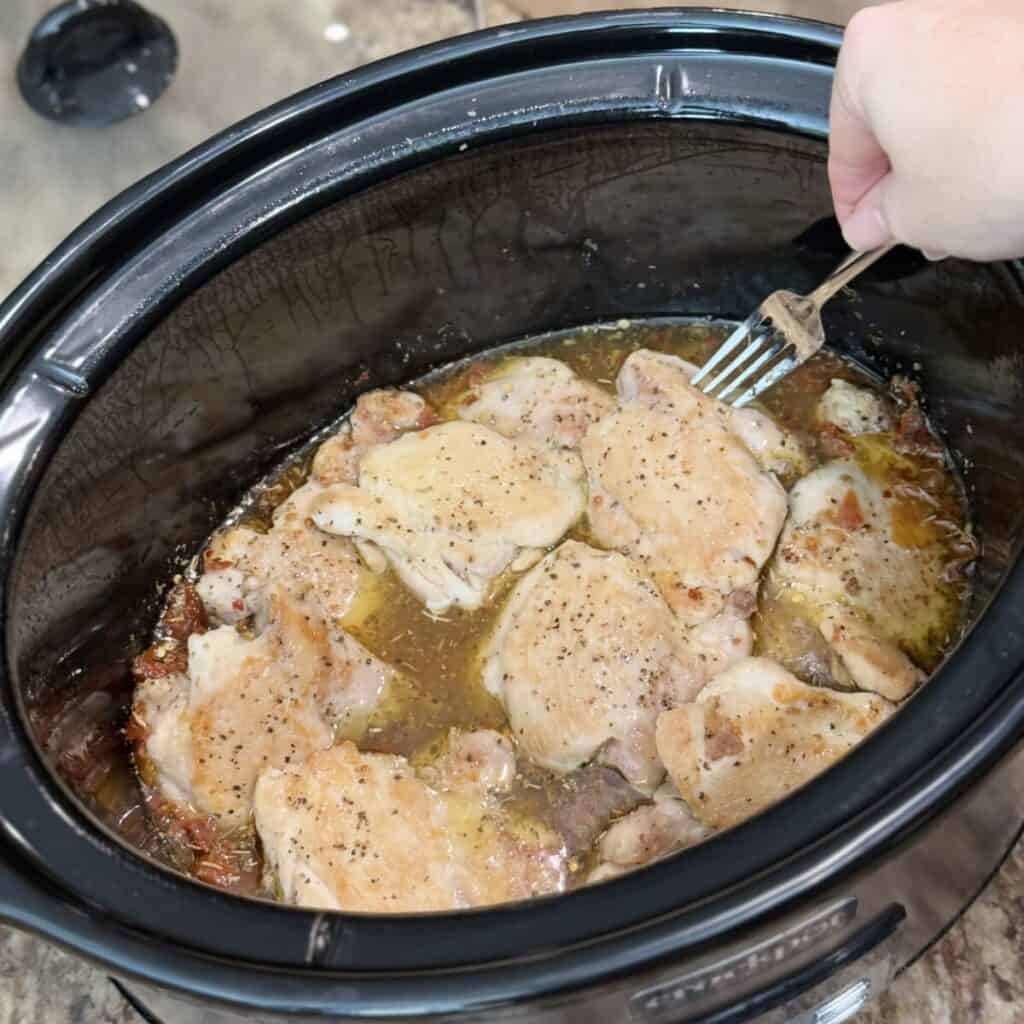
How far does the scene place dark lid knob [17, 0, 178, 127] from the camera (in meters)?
2.56

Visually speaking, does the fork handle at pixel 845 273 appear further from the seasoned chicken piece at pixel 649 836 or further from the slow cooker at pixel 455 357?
the seasoned chicken piece at pixel 649 836

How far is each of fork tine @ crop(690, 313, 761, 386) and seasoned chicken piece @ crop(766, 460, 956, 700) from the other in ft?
0.60

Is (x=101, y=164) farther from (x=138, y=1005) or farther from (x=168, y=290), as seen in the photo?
(x=138, y=1005)

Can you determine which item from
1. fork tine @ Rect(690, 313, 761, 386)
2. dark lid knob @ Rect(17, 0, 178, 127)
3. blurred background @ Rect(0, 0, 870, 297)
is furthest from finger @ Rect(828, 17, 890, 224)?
dark lid knob @ Rect(17, 0, 178, 127)

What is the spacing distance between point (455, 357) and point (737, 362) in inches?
15.8

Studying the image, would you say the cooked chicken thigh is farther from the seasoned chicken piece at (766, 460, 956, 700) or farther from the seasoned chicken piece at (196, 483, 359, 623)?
Answer: the seasoned chicken piece at (766, 460, 956, 700)

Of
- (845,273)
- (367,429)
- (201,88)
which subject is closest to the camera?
(845,273)

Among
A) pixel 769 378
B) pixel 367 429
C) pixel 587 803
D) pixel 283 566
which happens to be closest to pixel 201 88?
pixel 367 429

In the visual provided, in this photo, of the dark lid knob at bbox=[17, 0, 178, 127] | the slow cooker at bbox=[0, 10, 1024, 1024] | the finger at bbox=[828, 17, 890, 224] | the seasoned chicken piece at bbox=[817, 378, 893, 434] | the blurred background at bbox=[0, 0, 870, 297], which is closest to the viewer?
the slow cooker at bbox=[0, 10, 1024, 1024]

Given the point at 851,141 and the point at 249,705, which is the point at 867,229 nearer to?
the point at 851,141

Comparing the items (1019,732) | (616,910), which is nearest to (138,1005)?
(616,910)

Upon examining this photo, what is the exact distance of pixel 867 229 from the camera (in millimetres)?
1158

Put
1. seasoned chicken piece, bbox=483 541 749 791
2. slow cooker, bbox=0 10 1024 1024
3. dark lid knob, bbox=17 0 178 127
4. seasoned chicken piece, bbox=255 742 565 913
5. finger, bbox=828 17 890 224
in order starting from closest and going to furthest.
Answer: slow cooker, bbox=0 10 1024 1024 < finger, bbox=828 17 890 224 < seasoned chicken piece, bbox=255 742 565 913 < seasoned chicken piece, bbox=483 541 749 791 < dark lid knob, bbox=17 0 178 127

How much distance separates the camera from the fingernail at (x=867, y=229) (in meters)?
1.15
